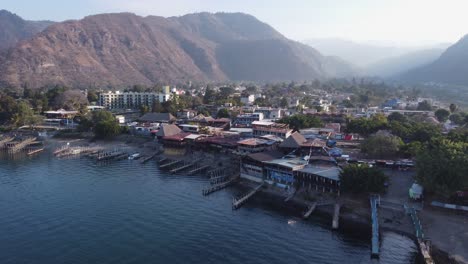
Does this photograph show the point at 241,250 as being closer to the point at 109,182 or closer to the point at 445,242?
the point at 445,242

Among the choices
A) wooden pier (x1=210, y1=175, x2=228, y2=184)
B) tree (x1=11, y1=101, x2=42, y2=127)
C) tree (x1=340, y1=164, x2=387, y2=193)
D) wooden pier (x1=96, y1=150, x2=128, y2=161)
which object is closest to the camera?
tree (x1=340, y1=164, x2=387, y2=193)

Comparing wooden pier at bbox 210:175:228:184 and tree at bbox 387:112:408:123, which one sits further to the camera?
tree at bbox 387:112:408:123

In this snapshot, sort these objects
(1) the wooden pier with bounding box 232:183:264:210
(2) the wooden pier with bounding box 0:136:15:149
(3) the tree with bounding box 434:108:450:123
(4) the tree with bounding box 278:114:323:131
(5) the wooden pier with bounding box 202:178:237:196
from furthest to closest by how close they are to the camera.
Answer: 1. (3) the tree with bounding box 434:108:450:123
2. (4) the tree with bounding box 278:114:323:131
3. (2) the wooden pier with bounding box 0:136:15:149
4. (5) the wooden pier with bounding box 202:178:237:196
5. (1) the wooden pier with bounding box 232:183:264:210

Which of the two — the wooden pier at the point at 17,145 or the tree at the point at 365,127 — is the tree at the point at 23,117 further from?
the tree at the point at 365,127

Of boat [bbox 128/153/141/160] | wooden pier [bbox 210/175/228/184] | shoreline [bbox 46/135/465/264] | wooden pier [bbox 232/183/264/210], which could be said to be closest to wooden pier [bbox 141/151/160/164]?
boat [bbox 128/153/141/160]

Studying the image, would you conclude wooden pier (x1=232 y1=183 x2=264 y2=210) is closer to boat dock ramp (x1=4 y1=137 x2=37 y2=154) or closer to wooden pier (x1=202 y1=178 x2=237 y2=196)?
wooden pier (x1=202 y1=178 x2=237 y2=196)

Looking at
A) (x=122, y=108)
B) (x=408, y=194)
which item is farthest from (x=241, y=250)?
(x=122, y=108)

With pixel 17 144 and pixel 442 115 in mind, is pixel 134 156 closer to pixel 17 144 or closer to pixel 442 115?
pixel 17 144

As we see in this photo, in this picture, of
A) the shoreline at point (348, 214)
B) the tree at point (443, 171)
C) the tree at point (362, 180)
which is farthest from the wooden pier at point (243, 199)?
the tree at point (443, 171)
